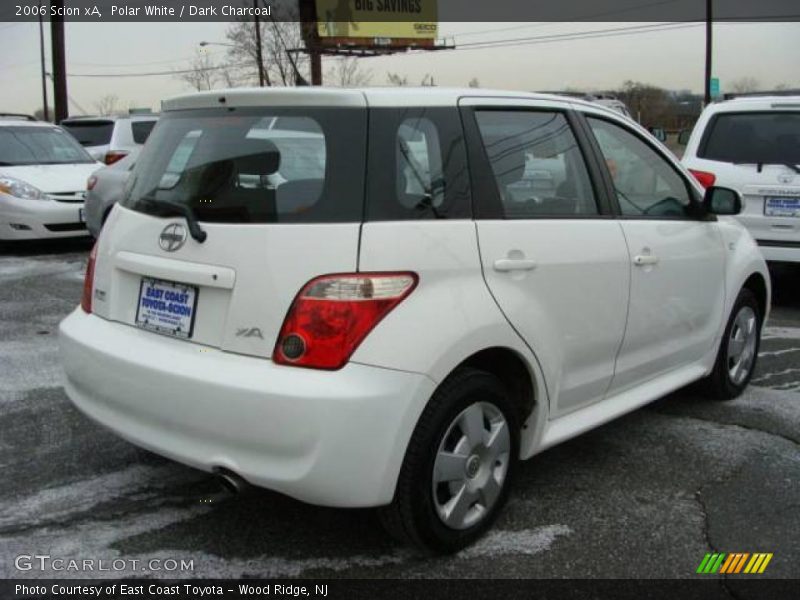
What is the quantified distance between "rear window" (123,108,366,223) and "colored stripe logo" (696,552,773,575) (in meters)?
1.82

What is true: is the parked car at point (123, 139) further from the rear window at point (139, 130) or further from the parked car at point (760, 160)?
the parked car at point (760, 160)

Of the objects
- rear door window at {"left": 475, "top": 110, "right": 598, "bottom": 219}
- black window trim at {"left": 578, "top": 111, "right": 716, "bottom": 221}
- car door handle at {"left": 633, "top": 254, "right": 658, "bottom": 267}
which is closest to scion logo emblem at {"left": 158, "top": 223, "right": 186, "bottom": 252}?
rear door window at {"left": 475, "top": 110, "right": 598, "bottom": 219}

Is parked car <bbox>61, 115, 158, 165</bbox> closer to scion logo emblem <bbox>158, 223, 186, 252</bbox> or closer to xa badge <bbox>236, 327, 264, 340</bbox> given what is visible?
scion logo emblem <bbox>158, 223, 186, 252</bbox>

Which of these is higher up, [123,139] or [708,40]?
[708,40]

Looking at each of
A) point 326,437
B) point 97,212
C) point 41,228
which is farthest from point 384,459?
point 41,228

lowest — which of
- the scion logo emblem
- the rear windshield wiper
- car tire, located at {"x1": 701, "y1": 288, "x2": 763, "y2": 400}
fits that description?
car tire, located at {"x1": 701, "y1": 288, "x2": 763, "y2": 400}

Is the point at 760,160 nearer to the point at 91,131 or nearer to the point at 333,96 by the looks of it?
the point at 333,96

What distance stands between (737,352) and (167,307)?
341 cm

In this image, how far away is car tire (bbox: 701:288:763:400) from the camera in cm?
474

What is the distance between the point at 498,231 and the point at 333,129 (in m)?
Answer: 0.72

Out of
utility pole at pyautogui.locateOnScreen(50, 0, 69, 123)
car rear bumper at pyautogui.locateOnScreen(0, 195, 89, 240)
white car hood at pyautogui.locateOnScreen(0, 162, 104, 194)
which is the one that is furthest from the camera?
utility pole at pyautogui.locateOnScreen(50, 0, 69, 123)

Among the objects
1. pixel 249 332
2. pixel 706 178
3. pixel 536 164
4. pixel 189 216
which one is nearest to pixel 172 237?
pixel 189 216

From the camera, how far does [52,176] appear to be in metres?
10.4

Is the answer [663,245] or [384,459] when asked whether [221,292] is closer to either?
[384,459]
